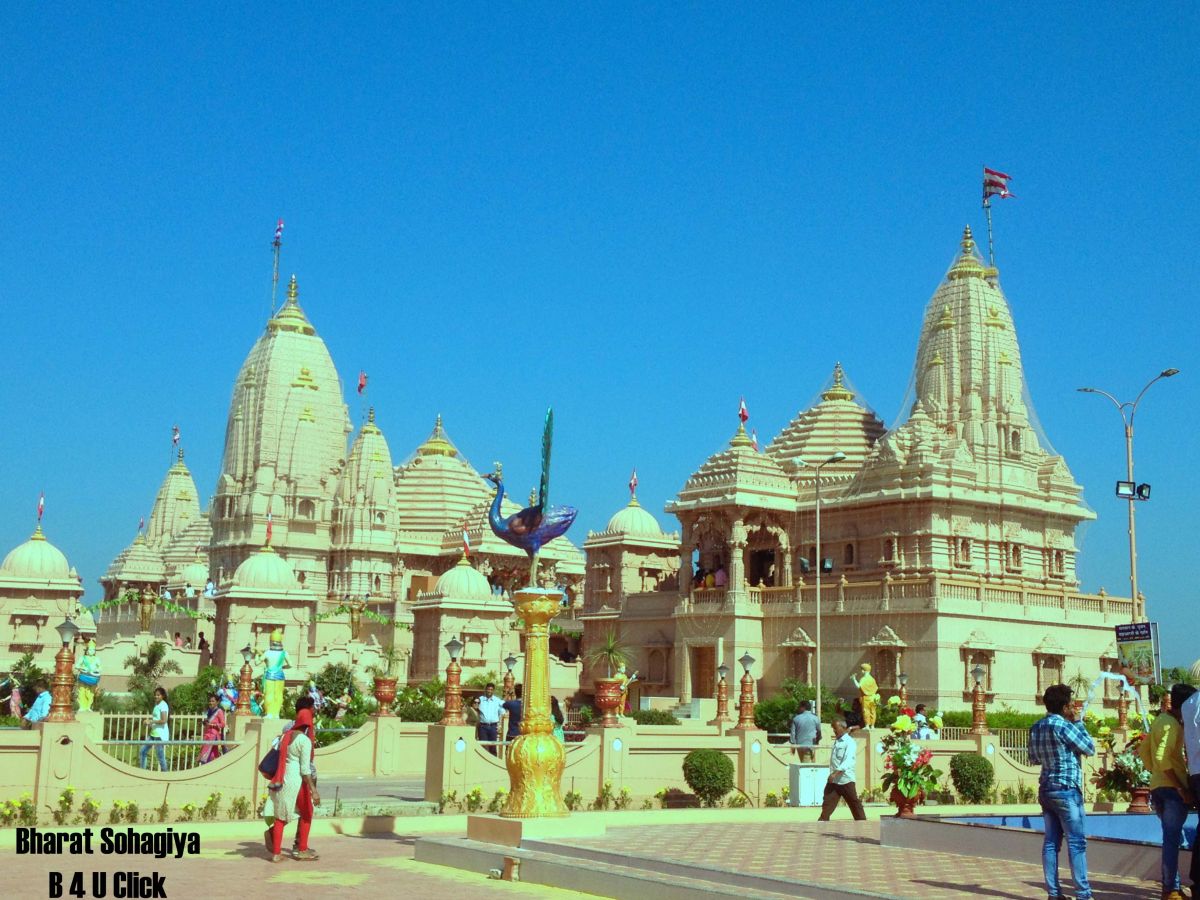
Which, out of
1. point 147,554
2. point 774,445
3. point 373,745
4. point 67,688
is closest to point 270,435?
point 147,554

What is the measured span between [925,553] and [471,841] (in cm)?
3698

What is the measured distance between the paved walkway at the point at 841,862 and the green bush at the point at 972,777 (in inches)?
304

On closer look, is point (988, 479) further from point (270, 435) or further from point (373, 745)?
point (270, 435)

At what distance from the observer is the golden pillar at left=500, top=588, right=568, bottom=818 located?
54.6 feet

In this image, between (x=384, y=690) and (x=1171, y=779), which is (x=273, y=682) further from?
(x=1171, y=779)

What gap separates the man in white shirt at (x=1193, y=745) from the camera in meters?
12.7

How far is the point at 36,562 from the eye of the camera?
74.2 m

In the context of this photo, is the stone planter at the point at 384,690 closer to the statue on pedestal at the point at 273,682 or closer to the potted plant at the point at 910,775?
the statue on pedestal at the point at 273,682

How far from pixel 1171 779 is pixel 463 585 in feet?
167

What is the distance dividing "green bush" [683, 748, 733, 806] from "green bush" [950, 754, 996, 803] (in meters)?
4.64

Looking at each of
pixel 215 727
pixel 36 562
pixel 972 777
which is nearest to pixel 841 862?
pixel 972 777

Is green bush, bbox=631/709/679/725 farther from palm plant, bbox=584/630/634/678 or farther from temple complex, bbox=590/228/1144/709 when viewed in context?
palm plant, bbox=584/630/634/678

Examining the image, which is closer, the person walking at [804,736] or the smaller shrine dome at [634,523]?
the person walking at [804,736]

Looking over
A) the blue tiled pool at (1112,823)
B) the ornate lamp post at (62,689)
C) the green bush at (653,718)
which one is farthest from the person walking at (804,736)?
the green bush at (653,718)
